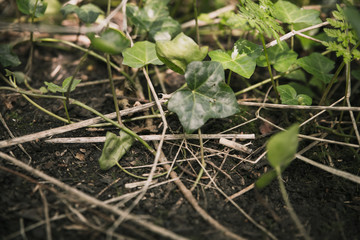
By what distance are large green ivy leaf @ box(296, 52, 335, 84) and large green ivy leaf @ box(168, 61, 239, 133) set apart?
630mm

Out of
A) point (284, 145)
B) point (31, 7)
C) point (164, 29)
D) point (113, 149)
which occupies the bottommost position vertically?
point (113, 149)

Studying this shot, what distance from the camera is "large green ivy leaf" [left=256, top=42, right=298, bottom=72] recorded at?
169cm

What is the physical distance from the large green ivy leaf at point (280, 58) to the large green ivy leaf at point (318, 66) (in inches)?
2.0

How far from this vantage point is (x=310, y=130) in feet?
5.36

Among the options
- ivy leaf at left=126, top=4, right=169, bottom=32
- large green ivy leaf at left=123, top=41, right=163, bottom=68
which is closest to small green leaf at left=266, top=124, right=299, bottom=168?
large green ivy leaf at left=123, top=41, right=163, bottom=68

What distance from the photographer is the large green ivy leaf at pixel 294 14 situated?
5.47 ft

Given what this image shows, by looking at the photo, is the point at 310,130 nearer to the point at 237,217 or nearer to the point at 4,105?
A: the point at 237,217

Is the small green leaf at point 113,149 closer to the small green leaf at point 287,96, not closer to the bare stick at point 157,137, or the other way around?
the bare stick at point 157,137

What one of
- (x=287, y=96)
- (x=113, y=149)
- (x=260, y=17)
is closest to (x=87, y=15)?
(x=113, y=149)

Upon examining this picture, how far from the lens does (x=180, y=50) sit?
136 centimetres

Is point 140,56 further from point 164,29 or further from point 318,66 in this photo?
point 318,66

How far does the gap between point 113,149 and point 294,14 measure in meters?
1.33

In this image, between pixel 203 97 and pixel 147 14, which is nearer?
pixel 203 97

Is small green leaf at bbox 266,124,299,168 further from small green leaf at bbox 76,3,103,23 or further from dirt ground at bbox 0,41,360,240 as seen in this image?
small green leaf at bbox 76,3,103,23
